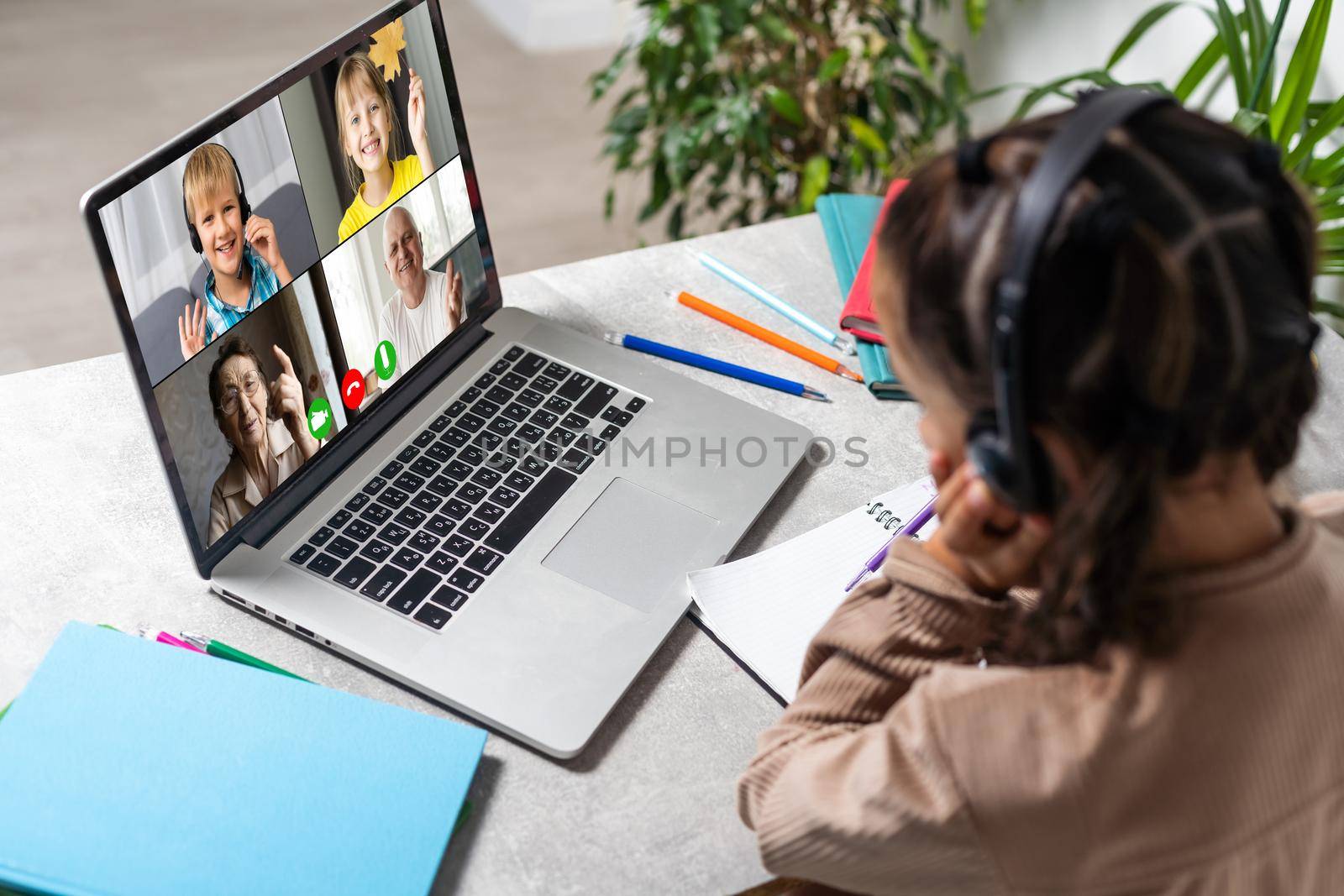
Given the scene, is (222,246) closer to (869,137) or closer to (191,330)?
(191,330)

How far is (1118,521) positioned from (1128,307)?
0.09 meters

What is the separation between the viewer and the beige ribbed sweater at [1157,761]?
0.49 meters

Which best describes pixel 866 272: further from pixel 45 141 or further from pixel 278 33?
pixel 278 33

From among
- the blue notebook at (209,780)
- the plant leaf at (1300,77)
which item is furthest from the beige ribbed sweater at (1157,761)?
the plant leaf at (1300,77)

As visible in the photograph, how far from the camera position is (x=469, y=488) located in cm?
85

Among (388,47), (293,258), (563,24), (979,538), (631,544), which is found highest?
(388,47)

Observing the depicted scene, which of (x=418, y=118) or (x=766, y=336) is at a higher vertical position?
(x=418, y=118)

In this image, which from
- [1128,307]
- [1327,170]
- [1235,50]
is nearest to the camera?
[1128,307]

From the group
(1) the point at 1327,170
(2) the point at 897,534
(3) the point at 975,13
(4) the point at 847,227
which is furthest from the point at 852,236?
(3) the point at 975,13

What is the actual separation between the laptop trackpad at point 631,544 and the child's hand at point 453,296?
206mm

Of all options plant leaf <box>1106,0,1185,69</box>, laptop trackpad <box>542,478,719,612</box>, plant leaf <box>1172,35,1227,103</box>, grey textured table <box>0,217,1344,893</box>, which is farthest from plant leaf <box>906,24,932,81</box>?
laptop trackpad <box>542,478,719,612</box>

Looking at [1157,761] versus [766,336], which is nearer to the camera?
[1157,761]

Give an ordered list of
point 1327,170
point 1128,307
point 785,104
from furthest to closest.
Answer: point 785,104 → point 1327,170 → point 1128,307

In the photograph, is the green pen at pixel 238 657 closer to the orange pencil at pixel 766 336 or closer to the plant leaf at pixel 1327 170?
the orange pencil at pixel 766 336
